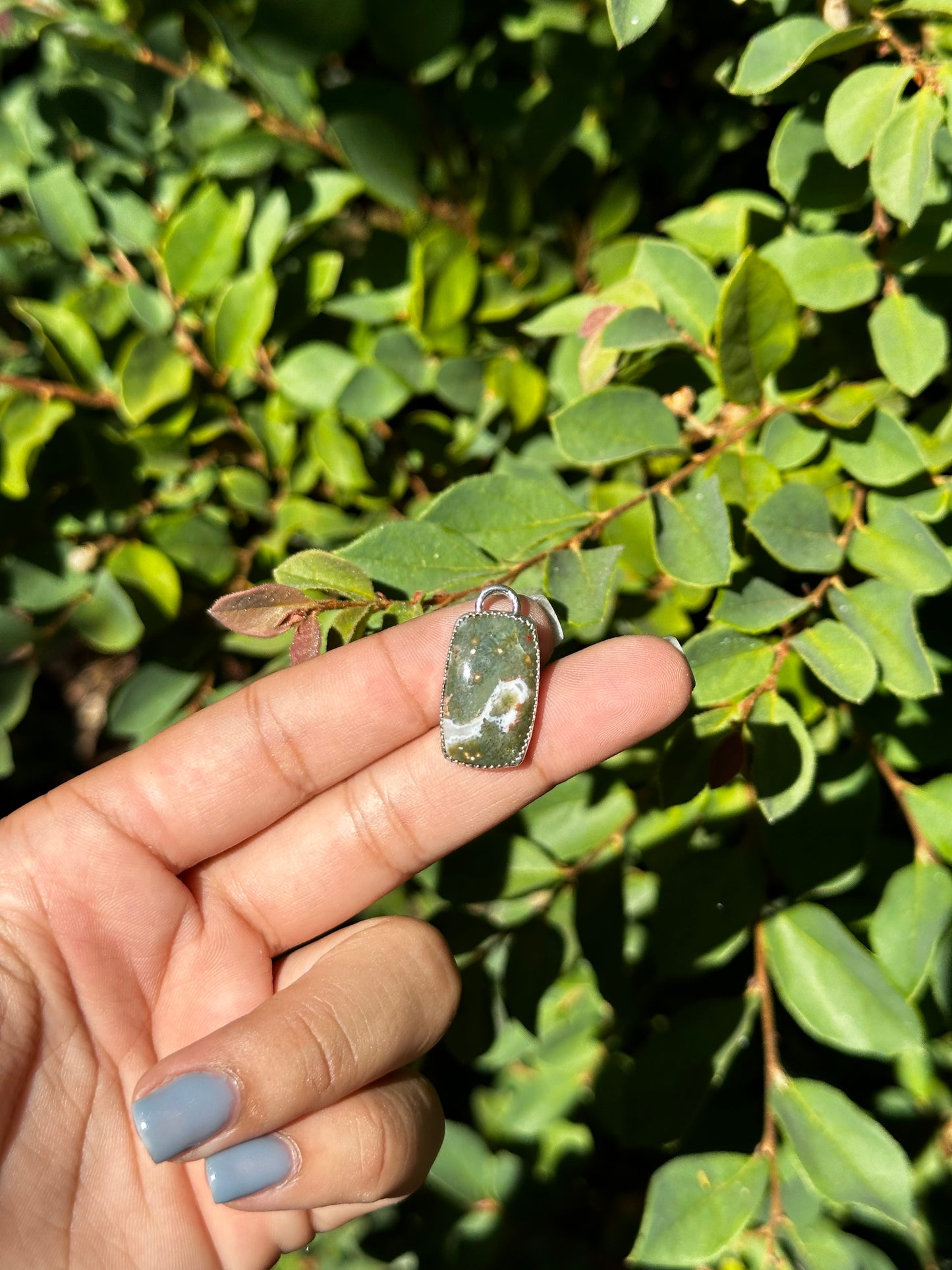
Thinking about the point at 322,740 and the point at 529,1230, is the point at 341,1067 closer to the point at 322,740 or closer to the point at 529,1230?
the point at 322,740

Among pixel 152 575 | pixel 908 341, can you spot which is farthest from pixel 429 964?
pixel 908 341

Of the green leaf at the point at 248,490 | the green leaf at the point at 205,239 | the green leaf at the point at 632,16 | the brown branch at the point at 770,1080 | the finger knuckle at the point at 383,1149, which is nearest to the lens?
the green leaf at the point at 632,16

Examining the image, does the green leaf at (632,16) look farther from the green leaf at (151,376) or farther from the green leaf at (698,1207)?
the green leaf at (698,1207)

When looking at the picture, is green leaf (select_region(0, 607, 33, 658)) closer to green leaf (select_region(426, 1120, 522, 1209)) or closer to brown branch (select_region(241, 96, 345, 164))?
brown branch (select_region(241, 96, 345, 164))

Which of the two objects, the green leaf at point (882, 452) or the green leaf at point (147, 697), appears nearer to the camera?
the green leaf at point (882, 452)

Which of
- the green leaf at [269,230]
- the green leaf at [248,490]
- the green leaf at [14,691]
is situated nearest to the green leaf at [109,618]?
the green leaf at [14,691]

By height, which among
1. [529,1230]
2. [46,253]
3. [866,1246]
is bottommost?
[529,1230]

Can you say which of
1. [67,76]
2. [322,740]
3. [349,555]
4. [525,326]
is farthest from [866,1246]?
[67,76]
